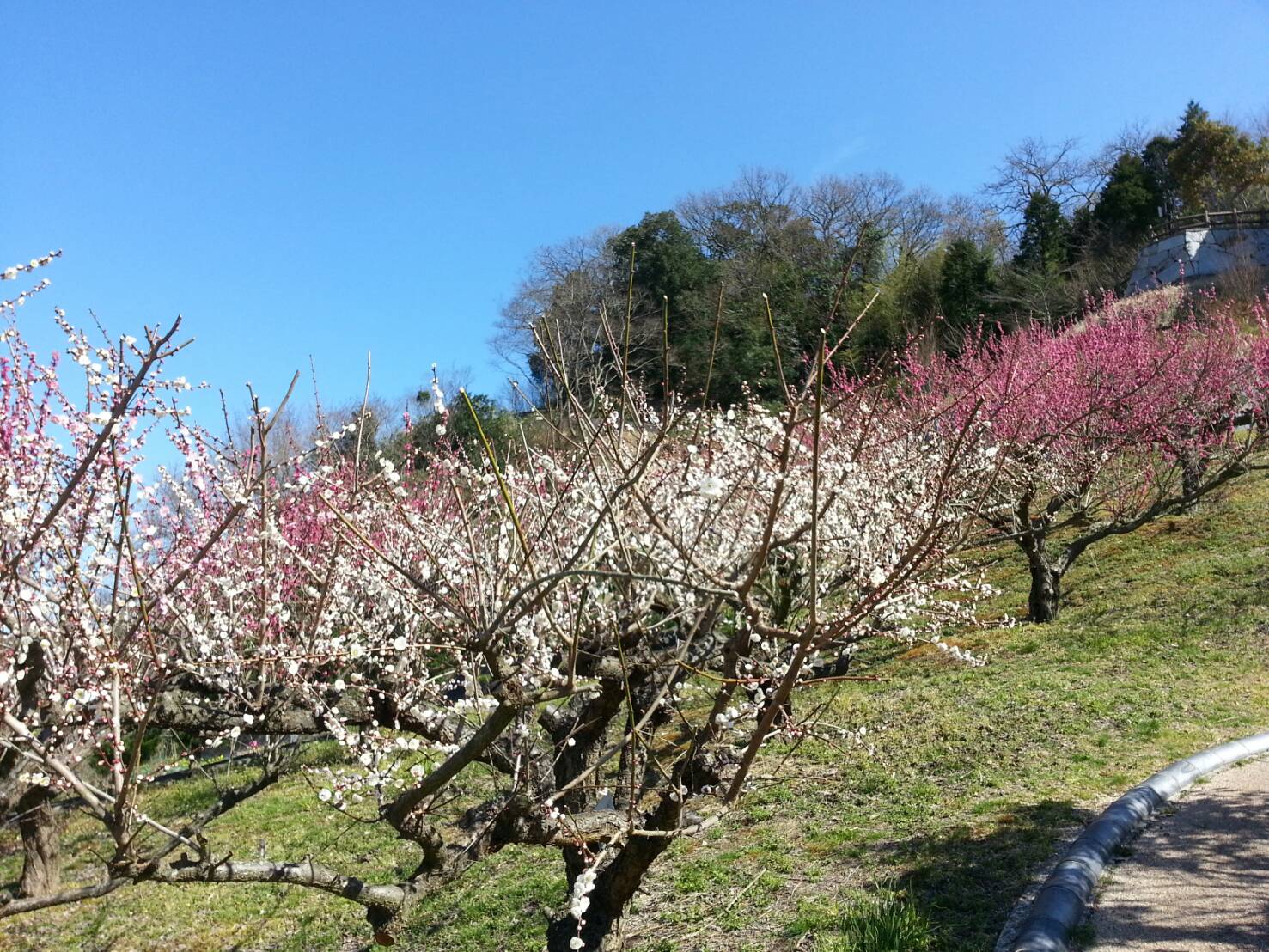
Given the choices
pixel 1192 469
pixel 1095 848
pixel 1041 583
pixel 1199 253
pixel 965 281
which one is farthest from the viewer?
pixel 1199 253

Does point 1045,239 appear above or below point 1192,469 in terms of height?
above

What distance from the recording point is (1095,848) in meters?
4.64

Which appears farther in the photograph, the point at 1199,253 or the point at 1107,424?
the point at 1199,253

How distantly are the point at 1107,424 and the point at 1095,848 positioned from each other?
28.0ft

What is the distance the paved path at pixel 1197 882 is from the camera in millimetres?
3838

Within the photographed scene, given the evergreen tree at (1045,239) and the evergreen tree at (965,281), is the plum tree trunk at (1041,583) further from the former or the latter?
the evergreen tree at (1045,239)

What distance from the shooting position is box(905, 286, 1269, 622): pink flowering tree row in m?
11.0

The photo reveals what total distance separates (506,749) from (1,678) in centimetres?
219

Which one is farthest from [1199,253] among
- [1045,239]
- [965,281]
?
[965,281]

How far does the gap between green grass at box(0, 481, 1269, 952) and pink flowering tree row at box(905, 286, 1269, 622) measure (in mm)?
1170

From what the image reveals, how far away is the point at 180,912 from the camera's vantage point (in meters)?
7.56

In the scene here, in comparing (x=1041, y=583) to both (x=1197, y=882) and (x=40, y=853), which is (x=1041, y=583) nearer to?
(x=1197, y=882)

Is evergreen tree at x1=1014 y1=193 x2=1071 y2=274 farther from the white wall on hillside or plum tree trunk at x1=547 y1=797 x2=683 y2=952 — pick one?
plum tree trunk at x1=547 y1=797 x2=683 y2=952

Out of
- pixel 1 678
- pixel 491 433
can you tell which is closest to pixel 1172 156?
pixel 491 433
